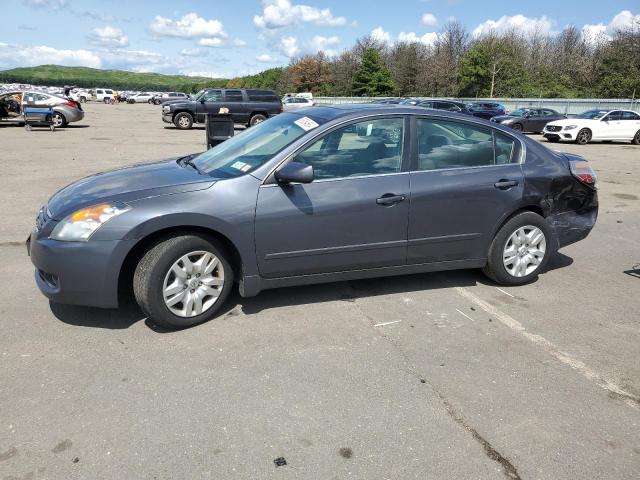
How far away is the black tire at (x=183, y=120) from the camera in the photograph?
2409 cm

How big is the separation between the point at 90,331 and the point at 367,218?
224 cm

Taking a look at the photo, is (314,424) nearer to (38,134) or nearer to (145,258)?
(145,258)

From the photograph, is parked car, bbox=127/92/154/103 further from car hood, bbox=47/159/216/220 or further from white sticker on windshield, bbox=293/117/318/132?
white sticker on windshield, bbox=293/117/318/132

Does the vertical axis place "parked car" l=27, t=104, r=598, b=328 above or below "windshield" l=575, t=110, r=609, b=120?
below

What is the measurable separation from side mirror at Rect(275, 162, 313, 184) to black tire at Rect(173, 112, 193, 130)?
860 inches

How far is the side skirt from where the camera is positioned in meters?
3.95

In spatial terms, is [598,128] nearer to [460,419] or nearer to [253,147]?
[253,147]

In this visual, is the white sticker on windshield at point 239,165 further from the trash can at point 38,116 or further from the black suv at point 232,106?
the trash can at point 38,116

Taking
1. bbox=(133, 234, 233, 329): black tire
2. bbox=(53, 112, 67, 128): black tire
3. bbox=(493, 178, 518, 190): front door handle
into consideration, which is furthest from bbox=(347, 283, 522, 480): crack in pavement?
bbox=(53, 112, 67, 128): black tire

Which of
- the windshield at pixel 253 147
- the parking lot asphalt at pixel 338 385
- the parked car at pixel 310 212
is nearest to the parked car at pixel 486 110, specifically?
the parked car at pixel 310 212

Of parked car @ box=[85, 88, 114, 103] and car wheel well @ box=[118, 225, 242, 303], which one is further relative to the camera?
parked car @ box=[85, 88, 114, 103]

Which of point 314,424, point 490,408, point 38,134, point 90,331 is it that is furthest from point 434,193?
point 38,134

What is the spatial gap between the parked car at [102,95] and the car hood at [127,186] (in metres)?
74.2

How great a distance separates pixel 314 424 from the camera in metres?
2.77
